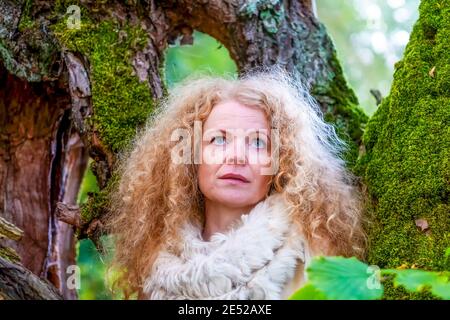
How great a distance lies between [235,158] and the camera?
244cm

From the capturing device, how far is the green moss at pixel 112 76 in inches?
121

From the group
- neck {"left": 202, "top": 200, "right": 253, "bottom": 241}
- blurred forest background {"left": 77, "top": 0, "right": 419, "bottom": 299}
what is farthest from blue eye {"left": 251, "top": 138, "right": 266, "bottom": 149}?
blurred forest background {"left": 77, "top": 0, "right": 419, "bottom": 299}

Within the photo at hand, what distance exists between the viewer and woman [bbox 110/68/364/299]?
2.29 metres

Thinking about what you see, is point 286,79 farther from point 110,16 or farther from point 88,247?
point 88,247

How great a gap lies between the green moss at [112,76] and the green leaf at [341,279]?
1681mm

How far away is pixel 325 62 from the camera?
11.4 ft

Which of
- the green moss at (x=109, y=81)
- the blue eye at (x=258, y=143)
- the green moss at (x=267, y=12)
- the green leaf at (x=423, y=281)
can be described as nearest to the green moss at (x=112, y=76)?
the green moss at (x=109, y=81)

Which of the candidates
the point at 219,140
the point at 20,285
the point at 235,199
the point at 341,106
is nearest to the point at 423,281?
the point at 235,199

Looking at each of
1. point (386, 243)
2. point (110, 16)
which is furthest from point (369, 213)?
point (110, 16)

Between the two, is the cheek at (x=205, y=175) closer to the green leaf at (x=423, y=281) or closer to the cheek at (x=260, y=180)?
the cheek at (x=260, y=180)

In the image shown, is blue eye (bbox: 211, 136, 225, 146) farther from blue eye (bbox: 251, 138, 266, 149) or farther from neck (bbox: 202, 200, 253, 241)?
neck (bbox: 202, 200, 253, 241)

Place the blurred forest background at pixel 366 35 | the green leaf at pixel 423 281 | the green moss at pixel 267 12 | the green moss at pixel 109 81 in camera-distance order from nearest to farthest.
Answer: the green leaf at pixel 423 281
the green moss at pixel 109 81
the green moss at pixel 267 12
the blurred forest background at pixel 366 35

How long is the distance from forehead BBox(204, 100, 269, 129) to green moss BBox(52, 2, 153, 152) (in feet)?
1.92
